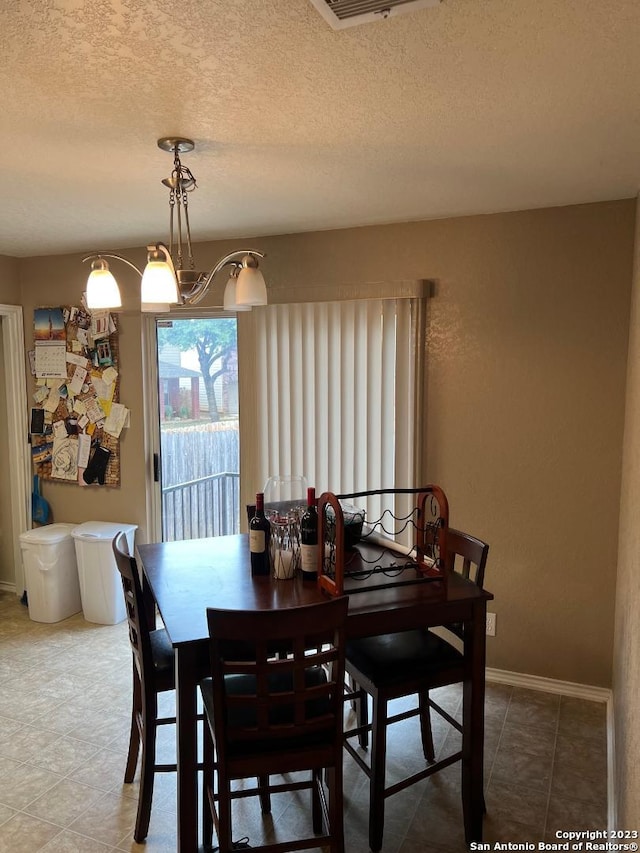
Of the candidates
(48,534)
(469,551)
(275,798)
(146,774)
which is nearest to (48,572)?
(48,534)

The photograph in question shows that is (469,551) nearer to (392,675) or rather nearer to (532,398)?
(392,675)

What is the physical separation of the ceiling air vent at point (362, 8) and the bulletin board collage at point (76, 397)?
125 inches

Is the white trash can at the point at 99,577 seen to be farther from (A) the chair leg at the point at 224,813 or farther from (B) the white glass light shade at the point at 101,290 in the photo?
(A) the chair leg at the point at 224,813

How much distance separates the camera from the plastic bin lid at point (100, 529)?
4016mm

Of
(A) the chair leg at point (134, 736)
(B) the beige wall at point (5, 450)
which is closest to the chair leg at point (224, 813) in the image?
(A) the chair leg at point (134, 736)

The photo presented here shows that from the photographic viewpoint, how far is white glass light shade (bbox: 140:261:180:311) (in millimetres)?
1943

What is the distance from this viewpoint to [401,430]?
11.3ft

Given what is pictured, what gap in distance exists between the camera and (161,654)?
2.34m

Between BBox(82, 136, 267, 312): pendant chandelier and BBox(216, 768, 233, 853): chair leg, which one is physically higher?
BBox(82, 136, 267, 312): pendant chandelier

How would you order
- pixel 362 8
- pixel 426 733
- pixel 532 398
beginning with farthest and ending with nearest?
pixel 532 398 → pixel 426 733 → pixel 362 8

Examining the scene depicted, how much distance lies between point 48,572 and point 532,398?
320 centimetres

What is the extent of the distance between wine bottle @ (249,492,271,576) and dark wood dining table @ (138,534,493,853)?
4cm

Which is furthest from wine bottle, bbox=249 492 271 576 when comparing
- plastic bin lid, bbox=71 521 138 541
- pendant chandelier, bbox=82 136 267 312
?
plastic bin lid, bbox=71 521 138 541

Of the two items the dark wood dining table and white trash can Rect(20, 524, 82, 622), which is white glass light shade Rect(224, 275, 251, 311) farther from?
white trash can Rect(20, 524, 82, 622)
